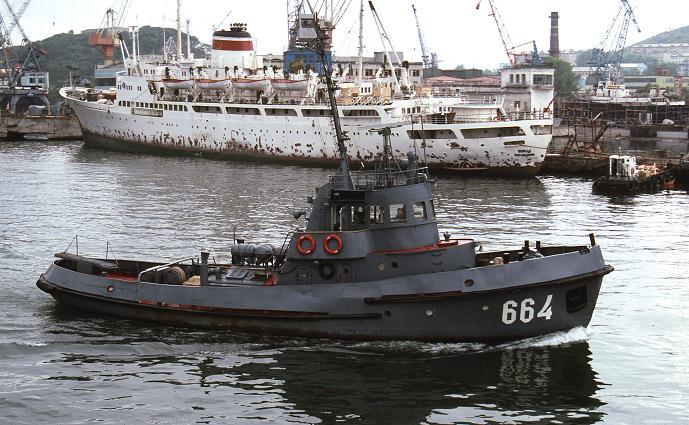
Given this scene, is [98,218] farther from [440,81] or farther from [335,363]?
[440,81]

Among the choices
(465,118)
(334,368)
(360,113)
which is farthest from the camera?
(360,113)

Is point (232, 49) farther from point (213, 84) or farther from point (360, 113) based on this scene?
point (360, 113)

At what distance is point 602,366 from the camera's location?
24.8 m

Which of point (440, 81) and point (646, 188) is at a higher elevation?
point (440, 81)

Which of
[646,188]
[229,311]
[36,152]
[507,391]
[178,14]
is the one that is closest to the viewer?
[507,391]

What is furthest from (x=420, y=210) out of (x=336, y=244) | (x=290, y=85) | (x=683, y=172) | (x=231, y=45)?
(x=231, y=45)

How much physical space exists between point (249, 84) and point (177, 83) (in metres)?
7.45

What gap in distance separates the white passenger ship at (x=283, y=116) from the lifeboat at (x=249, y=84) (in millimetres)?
109

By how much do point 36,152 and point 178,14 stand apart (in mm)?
18031

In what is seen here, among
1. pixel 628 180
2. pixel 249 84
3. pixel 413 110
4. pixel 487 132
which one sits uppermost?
pixel 249 84

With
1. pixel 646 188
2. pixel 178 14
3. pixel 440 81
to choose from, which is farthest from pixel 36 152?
pixel 440 81

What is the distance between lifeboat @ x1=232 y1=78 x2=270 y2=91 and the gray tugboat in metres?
53.7

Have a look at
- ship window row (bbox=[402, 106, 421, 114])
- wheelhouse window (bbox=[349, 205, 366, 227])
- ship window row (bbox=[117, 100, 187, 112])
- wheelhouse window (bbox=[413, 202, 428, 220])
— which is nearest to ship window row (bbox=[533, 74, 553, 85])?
ship window row (bbox=[402, 106, 421, 114])

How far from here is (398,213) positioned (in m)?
25.9
